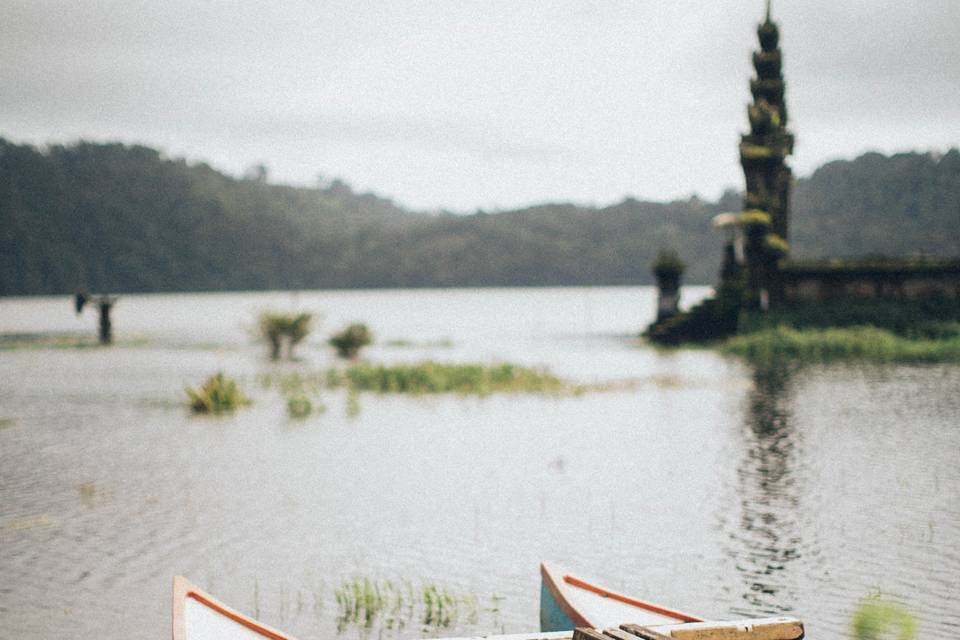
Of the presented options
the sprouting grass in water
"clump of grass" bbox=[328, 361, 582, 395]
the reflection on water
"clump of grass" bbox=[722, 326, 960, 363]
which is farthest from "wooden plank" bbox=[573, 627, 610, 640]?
"clump of grass" bbox=[722, 326, 960, 363]

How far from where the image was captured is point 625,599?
7.00 meters

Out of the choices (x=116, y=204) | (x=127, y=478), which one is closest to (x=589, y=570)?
(x=127, y=478)

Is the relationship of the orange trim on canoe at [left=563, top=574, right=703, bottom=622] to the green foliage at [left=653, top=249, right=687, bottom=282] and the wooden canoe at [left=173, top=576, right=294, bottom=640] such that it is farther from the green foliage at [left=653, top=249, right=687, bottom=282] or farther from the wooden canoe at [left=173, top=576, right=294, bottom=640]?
the green foliage at [left=653, top=249, right=687, bottom=282]

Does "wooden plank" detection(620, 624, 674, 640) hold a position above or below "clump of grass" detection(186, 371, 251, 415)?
above

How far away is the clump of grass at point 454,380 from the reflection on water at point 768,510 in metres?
7.49

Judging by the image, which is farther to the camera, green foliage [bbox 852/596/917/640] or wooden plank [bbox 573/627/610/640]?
green foliage [bbox 852/596/917/640]

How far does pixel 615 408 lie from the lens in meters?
24.8

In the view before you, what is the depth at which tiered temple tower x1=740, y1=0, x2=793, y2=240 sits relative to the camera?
4162cm

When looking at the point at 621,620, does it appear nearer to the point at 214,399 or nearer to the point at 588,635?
the point at 588,635

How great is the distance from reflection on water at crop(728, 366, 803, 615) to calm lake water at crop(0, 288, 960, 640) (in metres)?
0.05

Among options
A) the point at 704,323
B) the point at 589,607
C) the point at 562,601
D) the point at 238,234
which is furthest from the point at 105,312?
the point at 238,234

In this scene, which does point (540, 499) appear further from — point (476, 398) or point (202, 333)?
point (202, 333)

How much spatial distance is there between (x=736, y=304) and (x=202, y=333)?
→ 4301 centimetres

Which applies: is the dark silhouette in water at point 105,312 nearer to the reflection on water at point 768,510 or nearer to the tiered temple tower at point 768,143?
the tiered temple tower at point 768,143
